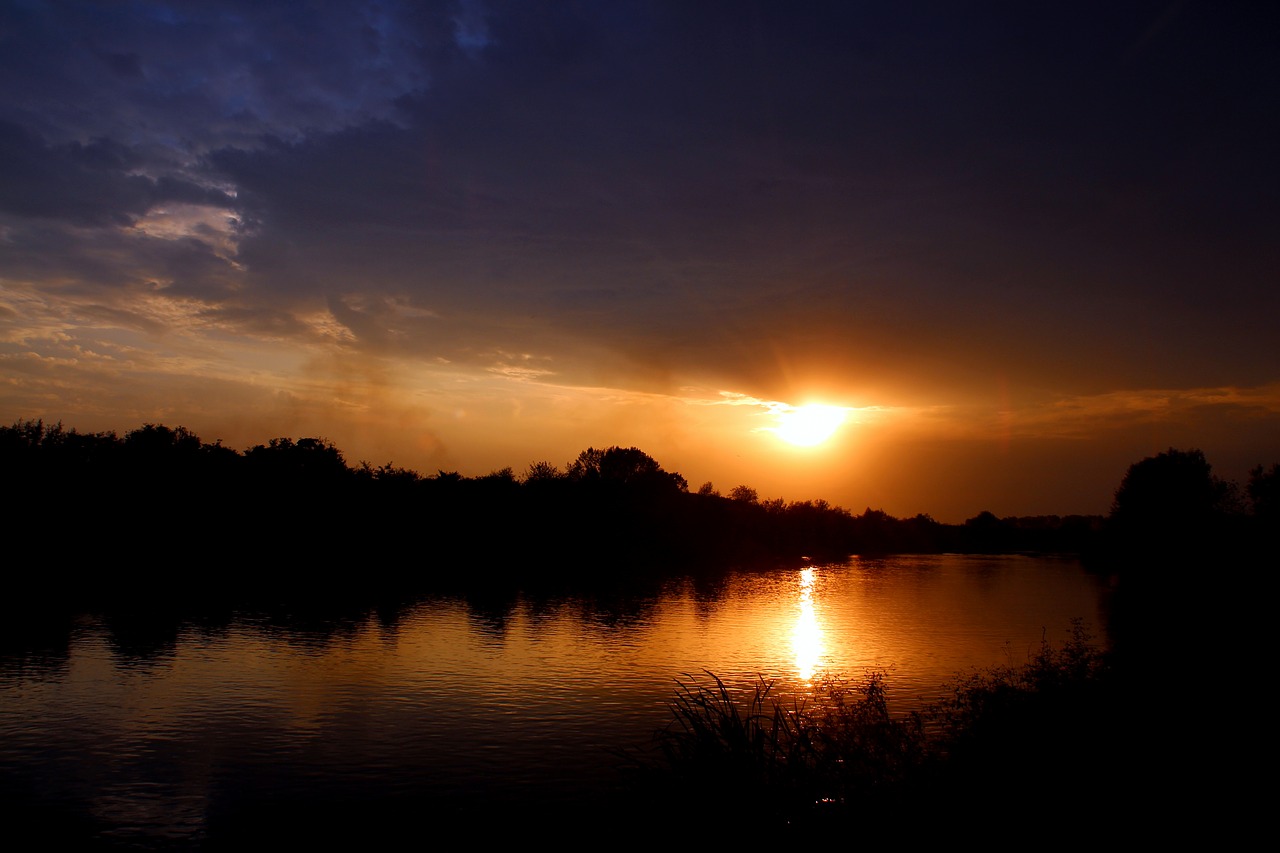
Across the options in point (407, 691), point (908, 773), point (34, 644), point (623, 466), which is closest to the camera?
point (908, 773)

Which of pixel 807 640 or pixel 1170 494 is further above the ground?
pixel 1170 494

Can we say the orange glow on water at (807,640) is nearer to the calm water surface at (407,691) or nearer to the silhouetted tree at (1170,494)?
the calm water surface at (407,691)

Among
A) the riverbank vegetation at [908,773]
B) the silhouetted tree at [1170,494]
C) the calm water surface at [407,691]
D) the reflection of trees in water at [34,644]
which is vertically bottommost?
the calm water surface at [407,691]

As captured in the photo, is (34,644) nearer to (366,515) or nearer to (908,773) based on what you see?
(908,773)

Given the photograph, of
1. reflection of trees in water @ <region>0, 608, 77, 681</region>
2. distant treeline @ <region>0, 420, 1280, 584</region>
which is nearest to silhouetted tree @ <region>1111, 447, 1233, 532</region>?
distant treeline @ <region>0, 420, 1280, 584</region>

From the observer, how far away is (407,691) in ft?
105

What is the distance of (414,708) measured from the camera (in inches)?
1155

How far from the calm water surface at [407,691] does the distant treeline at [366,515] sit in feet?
91.9

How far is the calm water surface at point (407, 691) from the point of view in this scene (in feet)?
69.9

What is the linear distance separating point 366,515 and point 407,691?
6686cm

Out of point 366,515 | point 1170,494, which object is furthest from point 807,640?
point 1170,494

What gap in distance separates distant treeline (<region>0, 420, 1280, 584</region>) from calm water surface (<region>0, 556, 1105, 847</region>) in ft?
91.9

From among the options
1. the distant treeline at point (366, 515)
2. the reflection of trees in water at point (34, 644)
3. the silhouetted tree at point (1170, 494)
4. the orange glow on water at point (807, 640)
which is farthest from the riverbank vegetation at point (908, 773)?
the silhouetted tree at point (1170, 494)

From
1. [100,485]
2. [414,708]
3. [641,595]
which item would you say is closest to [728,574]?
[641,595]
